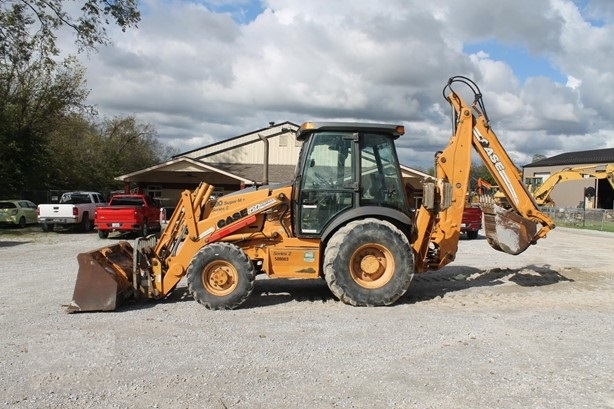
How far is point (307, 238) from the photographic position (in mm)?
8344

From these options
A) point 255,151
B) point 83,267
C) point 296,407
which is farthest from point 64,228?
point 296,407

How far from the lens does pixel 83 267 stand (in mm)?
7648

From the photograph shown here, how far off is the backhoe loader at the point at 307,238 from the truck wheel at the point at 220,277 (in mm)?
14

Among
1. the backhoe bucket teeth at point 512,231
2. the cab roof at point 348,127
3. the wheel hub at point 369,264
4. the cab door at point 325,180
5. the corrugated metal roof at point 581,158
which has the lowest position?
the wheel hub at point 369,264

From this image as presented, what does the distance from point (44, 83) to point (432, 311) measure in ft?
99.3

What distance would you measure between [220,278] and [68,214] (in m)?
18.4

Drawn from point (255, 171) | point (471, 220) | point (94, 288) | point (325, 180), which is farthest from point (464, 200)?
point (255, 171)

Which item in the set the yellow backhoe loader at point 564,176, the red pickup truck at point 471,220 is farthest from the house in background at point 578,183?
the red pickup truck at point 471,220

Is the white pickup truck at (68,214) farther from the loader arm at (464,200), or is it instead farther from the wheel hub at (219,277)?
the loader arm at (464,200)

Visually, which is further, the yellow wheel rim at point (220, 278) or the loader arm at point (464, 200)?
the loader arm at point (464, 200)

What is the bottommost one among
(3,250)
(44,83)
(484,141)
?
(3,250)

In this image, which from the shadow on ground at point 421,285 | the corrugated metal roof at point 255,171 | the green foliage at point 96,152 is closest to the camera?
the shadow on ground at point 421,285

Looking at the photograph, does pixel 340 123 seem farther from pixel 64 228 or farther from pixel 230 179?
pixel 230 179

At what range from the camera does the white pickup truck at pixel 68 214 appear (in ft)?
78.7
